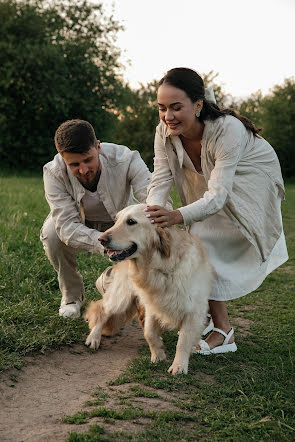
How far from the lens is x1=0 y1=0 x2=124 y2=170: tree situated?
22.8 m

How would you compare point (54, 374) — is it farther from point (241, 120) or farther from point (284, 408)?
point (241, 120)

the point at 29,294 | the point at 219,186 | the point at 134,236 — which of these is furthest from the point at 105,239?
the point at 29,294

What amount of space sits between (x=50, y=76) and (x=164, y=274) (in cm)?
2090

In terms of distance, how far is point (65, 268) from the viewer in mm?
4773

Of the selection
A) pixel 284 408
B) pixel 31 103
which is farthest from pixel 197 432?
pixel 31 103

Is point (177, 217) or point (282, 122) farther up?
point (282, 122)

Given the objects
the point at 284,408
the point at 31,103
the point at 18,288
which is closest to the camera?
the point at 284,408

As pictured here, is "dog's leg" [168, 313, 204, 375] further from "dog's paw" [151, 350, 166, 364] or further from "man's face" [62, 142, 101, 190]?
"man's face" [62, 142, 101, 190]

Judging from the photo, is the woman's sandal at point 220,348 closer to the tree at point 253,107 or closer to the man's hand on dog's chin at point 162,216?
the man's hand on dog's chin at point 162,216

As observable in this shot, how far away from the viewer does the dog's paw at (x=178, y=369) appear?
11.4ft

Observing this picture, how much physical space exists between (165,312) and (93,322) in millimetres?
835

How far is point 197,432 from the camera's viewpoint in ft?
8.68

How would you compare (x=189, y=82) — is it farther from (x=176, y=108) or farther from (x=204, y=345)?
(x=204, y=345)

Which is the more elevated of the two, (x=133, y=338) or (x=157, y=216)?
(x=157, y=216)
